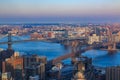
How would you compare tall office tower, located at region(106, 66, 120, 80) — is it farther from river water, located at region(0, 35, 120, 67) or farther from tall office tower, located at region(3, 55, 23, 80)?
river water, located at region(0, 35, 120, 67)

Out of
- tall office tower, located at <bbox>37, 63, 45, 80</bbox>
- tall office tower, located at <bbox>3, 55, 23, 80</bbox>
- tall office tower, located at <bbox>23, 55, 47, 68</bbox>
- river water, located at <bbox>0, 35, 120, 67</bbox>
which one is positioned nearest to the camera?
tall office tower, located at <bbox>3, 55, 23, 80</bbox>

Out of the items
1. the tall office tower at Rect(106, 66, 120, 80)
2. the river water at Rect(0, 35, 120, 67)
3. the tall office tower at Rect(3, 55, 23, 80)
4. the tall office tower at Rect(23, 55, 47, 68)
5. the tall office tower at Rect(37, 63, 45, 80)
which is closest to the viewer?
the tall office tower at Rect(106, 66, 120, 80)

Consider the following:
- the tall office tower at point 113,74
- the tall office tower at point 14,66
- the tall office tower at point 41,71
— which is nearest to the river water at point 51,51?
the tall office tower at point 14,66

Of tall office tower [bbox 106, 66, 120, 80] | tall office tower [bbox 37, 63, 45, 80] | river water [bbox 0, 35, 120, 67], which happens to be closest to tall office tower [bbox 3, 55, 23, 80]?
tall office tower [bbox 37, 63, 45, 80]

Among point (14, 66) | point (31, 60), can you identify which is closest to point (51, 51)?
point (31, 60)

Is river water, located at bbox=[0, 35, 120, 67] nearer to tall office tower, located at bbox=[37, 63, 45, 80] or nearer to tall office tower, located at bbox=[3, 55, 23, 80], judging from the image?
tall office tower, located at bbox=[3, 55, 23, 80]

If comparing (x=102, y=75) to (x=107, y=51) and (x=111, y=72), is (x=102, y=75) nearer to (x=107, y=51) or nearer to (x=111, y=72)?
(x=111, y=72)

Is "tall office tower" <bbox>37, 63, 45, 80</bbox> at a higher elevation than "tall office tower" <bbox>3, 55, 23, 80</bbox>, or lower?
lower

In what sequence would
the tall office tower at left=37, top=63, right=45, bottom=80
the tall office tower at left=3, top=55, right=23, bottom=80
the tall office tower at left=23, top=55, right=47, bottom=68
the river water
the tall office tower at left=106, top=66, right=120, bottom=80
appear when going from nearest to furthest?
the tall office tower at left=106, top=66, right=120, bottom=80
the tall office tower at left=3, top=55, right=23, bottom=80
the tall office tower at left=37, top=63, right=45, bottom=80
the tall office tower at left=23, top=55, right=47, bottom=68
the river water

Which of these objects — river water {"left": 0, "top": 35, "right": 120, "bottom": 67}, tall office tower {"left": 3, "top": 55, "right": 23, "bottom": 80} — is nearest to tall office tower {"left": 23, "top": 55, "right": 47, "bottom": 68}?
tall office tower {"left": 3, "top": 55, "right": 23, "bottom": 80}

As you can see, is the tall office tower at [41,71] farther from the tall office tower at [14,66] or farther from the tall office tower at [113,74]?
the tall office tower at [113,74]

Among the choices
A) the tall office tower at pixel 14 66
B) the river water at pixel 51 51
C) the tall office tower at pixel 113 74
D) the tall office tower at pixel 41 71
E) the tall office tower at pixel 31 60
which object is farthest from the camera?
the river water at pixel 51 51

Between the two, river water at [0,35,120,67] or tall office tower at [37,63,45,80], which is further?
river water at [0,35,120,67]

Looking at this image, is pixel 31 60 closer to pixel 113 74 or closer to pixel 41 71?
pixel 41 71
